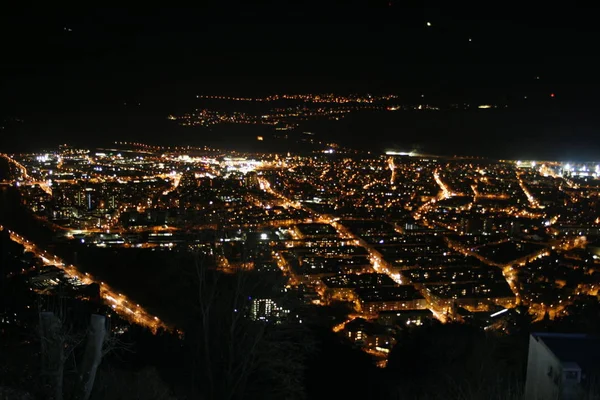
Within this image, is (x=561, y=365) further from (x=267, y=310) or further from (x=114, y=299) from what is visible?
(x=114, y=299)

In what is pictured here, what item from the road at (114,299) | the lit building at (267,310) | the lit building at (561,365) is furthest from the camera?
the road at (114,299)

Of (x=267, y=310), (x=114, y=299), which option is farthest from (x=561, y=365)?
(x=114, y=299)

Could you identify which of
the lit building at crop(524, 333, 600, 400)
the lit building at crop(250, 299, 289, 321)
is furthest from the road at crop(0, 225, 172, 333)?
the lit building at crop(524, 333, 600, 400)

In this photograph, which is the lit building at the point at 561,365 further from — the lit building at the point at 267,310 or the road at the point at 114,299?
the road at the point at 114,299

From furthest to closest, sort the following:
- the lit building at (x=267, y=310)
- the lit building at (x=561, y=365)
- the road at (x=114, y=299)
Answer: the road at (x=114, y=299), the lit building at (x=267, y=310), the lit building at (x=561, y=365)

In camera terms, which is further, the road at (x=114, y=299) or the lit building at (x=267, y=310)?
the road at (x=114, y=299)

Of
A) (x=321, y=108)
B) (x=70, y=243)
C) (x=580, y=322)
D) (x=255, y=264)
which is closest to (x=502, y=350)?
(x=580, y=322)

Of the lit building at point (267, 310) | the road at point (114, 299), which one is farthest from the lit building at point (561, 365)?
the road at point (114, 299)

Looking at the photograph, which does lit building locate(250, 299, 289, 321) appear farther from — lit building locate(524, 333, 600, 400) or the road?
lit building locate(524, 333, 600, 400)
